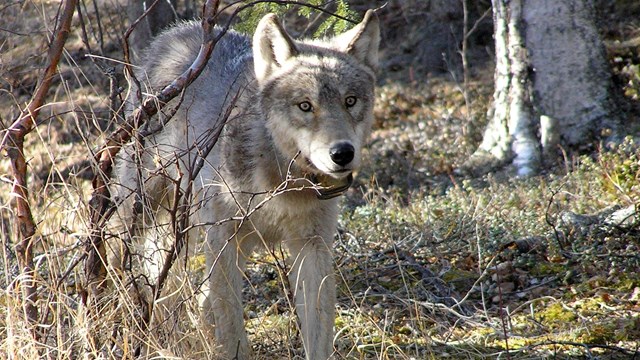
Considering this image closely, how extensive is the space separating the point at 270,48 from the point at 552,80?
447cm

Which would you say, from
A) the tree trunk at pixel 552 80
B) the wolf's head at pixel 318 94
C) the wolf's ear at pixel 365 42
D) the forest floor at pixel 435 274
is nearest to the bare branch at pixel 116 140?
the forest floor at pixel 435 274

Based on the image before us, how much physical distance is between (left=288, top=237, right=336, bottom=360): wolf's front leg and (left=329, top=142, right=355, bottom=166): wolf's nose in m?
0.74

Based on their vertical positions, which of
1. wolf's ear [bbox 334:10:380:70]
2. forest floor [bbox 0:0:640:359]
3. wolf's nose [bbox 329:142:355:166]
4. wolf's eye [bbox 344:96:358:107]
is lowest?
forest floor [bbox 0:0:640:359]

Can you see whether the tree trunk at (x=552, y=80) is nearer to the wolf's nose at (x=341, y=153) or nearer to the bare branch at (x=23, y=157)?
the wolf's nose at (x=341, y=153)

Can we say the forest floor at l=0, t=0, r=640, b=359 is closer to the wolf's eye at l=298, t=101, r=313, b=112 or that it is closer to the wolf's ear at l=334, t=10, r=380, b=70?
the wolf's eye at l=298, t=101, r=313, b=112

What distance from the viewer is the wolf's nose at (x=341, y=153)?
4.31 meters

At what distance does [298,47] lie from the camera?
5.05m

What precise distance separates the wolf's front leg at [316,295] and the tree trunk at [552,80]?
4.05m

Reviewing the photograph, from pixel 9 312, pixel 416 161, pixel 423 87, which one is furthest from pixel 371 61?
pixel 423 87

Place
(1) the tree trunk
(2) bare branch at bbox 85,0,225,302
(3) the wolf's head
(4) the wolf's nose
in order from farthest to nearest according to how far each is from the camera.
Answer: (1) the tree trunk, (3) the wolf's head, (4) the wolf's nose, (2) bare branch at bbox 85,0,225,302

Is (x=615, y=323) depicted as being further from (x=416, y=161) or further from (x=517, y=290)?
(x=416, y=161)

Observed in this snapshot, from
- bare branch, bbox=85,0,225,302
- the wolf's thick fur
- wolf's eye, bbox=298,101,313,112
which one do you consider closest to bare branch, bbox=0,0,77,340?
bare branch, bbox=85,0,225,302

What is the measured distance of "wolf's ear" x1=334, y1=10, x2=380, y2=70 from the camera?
201 inches

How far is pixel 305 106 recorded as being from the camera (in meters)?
4.66
